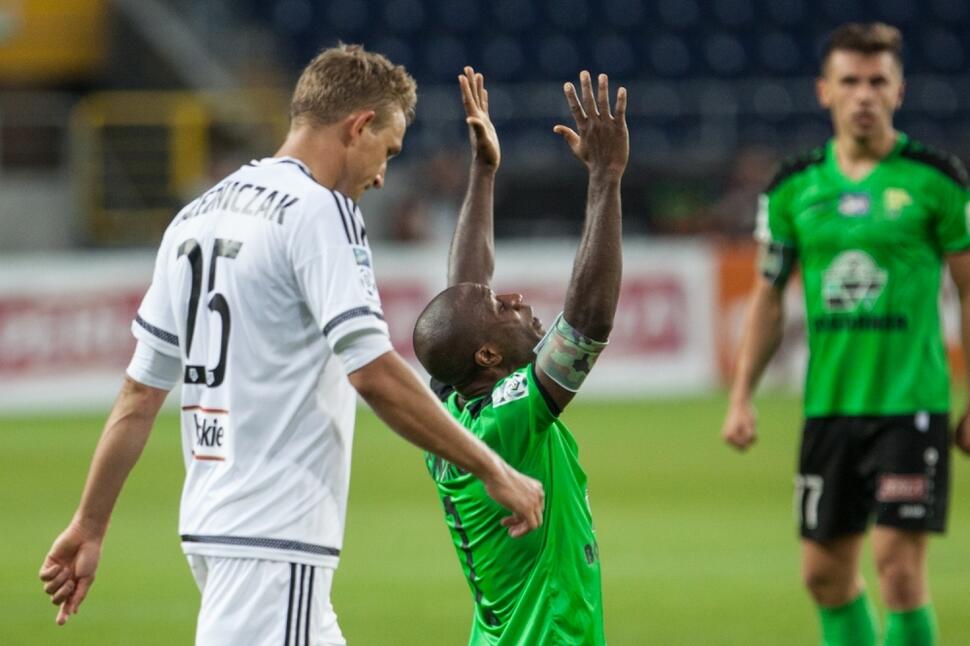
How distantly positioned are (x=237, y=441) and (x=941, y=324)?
335cm

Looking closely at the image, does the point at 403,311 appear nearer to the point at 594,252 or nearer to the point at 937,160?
the point at 937,160

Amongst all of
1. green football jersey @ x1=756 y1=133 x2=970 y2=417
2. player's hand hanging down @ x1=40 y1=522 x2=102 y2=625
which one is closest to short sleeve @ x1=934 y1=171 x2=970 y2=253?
green football jersey @ x1=756 y1=133 x2=970 y2=417

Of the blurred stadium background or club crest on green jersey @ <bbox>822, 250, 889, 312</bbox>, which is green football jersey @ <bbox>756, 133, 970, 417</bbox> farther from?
the blurred stadium background

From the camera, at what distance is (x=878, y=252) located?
6.16 m

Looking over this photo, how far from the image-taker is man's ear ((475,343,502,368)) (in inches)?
159

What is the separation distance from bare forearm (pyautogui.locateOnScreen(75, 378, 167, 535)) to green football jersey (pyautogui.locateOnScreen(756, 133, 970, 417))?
294cm

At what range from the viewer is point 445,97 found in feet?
73.8

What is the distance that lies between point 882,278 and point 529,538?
8.67ft

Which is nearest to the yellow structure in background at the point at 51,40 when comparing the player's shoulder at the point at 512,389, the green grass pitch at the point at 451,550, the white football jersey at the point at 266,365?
the green grass pitch at the point at 451,550

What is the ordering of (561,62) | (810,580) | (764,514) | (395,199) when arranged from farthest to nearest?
(561,62) → (395,199) → (764,514) → (810,580)

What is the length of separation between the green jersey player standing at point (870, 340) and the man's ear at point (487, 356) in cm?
244

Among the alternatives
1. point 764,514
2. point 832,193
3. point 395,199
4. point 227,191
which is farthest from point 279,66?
point 227,191

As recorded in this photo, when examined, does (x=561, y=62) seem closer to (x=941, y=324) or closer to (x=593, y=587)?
(x=941, y=324)

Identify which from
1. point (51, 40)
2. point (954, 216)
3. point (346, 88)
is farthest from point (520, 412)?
point (51, 40)
